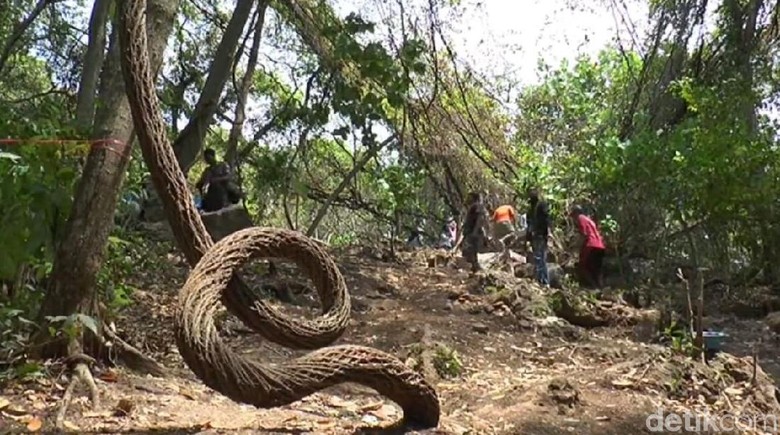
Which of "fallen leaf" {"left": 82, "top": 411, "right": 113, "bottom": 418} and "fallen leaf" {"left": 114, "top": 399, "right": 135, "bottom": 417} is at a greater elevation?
"fallen leaf" {"left": 114, "top": 399, "right": 135, "bottom": 417}

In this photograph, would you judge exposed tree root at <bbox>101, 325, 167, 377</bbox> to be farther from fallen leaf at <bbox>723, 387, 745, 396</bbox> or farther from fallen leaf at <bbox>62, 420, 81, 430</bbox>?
fallen leaf at <bbox>723, 387, 745, 396</bbox>

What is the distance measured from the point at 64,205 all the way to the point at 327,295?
1.50 m

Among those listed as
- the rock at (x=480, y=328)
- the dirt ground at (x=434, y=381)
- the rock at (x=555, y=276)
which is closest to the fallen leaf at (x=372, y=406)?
the dirt ground at (x=434, y=381)

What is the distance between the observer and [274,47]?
1437cm

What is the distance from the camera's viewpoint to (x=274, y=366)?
3.39 meters

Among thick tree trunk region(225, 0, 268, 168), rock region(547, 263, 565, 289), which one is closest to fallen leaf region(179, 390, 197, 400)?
thick tree trunk region(225, 0, 268, 168)

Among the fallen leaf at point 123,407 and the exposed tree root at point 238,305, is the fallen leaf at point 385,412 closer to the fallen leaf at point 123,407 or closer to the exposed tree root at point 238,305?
the exposed tree root at point 238,305

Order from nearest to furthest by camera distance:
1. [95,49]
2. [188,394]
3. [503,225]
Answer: [188,394] → [95,49] → [503,225]

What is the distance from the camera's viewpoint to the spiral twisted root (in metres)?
3.10

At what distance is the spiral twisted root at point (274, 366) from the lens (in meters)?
3.10

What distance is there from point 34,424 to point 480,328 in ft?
16.8

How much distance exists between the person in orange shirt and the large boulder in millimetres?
5008

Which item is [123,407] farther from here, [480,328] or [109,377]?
[480,328]

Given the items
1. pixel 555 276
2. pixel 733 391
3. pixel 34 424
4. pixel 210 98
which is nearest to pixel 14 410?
pixel 34 424
